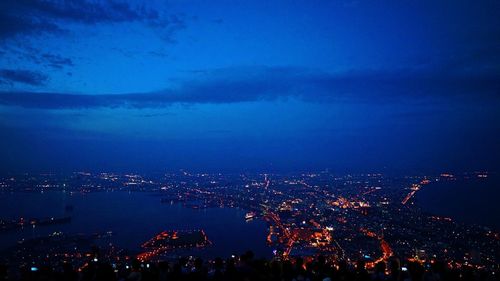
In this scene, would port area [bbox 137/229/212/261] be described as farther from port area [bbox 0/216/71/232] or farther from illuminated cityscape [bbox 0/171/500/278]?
port area [bbox 0/216/71/232]

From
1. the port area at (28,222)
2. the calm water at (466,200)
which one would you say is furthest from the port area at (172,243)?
the calm water at (466,200)

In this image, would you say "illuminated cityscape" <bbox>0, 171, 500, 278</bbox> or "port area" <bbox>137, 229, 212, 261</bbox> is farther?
"port area" <bbox>137, 229, 212, 261</bbox>

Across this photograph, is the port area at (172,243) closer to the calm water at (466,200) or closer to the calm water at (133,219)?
the calm water at (133,219)

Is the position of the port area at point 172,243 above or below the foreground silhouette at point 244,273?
below

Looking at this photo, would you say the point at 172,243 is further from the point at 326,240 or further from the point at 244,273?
the point at 244,273

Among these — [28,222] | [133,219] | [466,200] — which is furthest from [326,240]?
[466,200]

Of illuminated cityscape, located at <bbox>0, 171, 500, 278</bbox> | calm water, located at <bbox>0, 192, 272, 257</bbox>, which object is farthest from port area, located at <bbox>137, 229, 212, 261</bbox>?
calm water, located at <bbox>0, 192, 272, 257</bbox>
